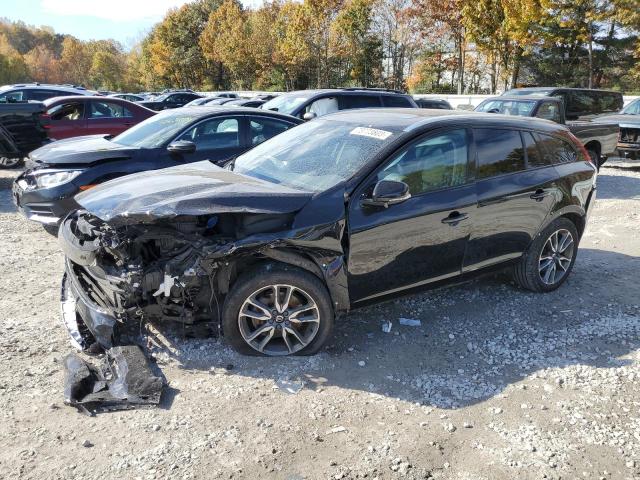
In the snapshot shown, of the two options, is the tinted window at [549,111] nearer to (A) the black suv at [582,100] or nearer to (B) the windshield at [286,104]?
(A) the black suv at [582,100]

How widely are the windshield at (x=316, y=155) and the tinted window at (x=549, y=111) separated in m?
7.15

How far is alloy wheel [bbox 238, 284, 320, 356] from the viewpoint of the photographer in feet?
11.9

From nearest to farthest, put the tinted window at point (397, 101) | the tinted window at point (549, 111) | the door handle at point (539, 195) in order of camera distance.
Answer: the door handle at point (539, 195) < the tinted window at point (549, 111) < the tinted window at point (397, 101)

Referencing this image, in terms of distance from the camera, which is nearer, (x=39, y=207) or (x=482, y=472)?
(x=482, y=472)

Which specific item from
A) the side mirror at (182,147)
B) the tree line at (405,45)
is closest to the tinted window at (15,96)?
the side mirror at (182,147)

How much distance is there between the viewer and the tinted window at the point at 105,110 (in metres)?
10.8

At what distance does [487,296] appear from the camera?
5.00 metres

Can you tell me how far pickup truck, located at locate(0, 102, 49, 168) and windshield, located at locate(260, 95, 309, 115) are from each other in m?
4.38

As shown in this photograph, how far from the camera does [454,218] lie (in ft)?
13.5

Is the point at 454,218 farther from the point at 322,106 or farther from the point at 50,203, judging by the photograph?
the point at 322,106

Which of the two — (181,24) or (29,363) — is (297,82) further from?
(29,363)

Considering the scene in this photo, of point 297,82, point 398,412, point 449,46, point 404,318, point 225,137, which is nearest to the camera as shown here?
point 398,412

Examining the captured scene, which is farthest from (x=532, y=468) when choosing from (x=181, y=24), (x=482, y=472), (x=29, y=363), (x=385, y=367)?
(x=181, y=24)

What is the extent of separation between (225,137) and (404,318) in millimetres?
3793
